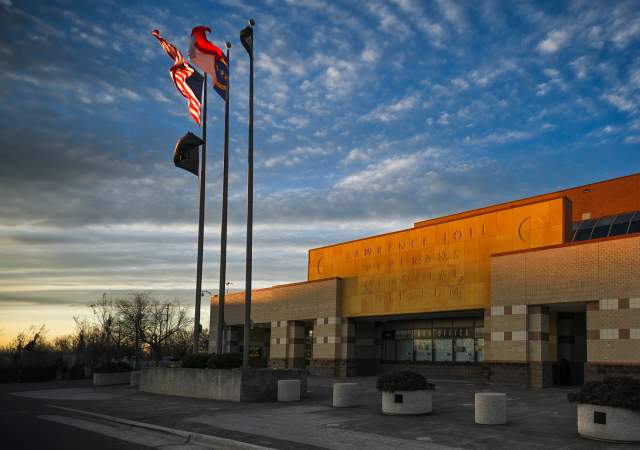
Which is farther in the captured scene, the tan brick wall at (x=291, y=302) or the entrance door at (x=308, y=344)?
the entrance door at (x=308, y=344)

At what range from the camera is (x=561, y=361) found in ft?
102

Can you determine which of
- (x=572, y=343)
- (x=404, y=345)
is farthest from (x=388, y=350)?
(x=572, y=343)

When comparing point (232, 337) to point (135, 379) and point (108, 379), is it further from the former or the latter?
point (135, 379)

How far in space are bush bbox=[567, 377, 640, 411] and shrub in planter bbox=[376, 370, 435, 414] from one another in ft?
18.1

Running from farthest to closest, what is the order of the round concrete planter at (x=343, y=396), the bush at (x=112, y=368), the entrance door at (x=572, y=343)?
the bush at (x=112, y=368) < the entrance door at (x=572, y=343) < the round concrete planter at (x=343, y=396)

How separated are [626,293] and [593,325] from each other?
6.74 feet

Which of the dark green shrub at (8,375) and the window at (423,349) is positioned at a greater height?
the window at (423,349)

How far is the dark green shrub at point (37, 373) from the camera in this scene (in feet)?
153

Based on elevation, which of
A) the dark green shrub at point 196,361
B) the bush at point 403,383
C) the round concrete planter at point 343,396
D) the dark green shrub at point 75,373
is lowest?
the dark green shrub at point 75,373

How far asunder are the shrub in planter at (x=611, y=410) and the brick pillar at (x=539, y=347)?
15035mm

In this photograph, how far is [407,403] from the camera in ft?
64.3

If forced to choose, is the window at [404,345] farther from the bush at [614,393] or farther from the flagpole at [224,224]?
the bush at [614,393]

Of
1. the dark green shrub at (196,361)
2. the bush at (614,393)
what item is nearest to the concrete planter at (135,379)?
the dark green shrub at (196,361)

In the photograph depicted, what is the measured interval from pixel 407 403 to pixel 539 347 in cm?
1279
